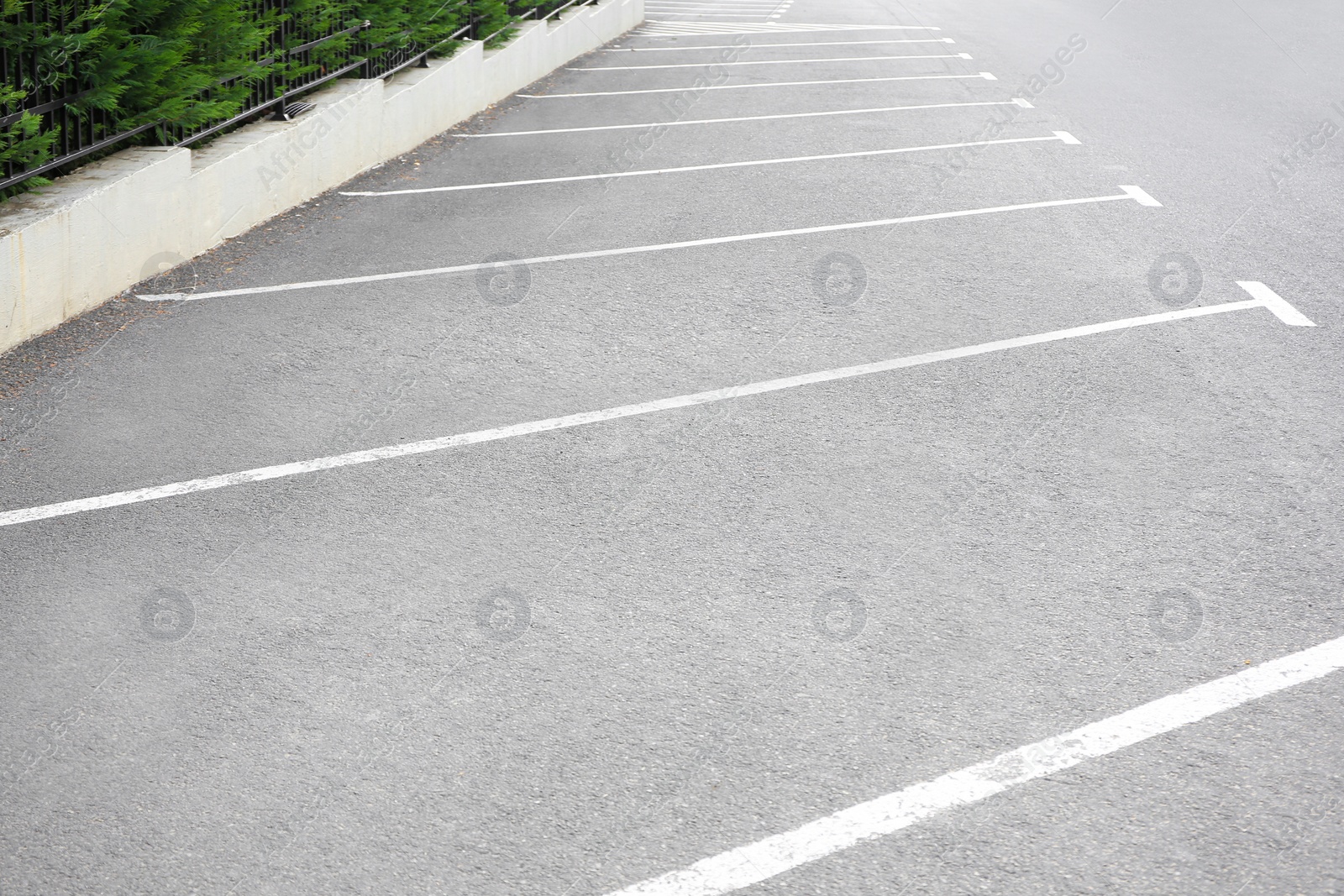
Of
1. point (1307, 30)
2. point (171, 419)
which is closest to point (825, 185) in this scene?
point (171, 419)

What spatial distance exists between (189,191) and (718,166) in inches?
206

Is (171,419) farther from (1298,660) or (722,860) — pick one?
(1298,660)

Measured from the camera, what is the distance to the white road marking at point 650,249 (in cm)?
808

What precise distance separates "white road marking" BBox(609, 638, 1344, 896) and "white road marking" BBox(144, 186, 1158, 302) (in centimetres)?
575

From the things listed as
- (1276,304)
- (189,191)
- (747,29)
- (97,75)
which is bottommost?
(1276,304)

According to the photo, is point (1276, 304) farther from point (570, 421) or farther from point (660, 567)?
point (660, 567)

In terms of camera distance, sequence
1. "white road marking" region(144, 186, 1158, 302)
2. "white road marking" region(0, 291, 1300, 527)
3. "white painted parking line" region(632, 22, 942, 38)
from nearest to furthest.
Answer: "white road marking" region(0, 291, 1300, 527)
"white road marking" region(144, 186, 1158, 302)
"white painted parking line" region(632, 22, 942, 38)

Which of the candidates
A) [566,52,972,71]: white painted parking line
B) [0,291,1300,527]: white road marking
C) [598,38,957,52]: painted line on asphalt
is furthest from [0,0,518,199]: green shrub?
[598,38,957,52]: painted line on asphalt

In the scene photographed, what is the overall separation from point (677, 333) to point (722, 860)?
177 inches

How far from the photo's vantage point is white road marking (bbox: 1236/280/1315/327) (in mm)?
8086

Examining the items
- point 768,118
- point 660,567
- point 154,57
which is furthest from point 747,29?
point 660,567

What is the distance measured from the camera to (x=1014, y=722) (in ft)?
13.7

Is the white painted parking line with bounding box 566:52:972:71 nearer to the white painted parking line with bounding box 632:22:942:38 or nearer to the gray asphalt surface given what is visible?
the white painted parking line with bounding box 632:22:942:38

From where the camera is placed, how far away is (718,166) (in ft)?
39.2
